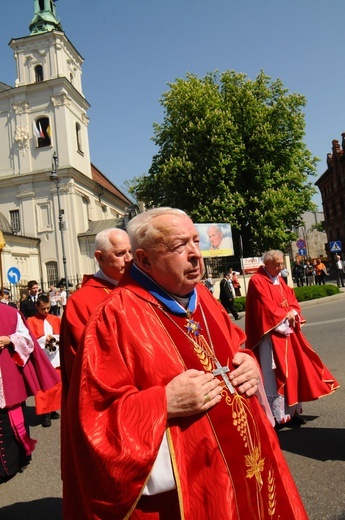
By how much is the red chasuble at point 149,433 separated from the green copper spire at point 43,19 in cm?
4503

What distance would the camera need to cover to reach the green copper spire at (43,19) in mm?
42000

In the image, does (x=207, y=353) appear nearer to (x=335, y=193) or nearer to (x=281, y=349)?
(x=281, y=349)

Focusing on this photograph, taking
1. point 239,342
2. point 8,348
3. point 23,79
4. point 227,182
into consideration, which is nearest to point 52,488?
point 8,348

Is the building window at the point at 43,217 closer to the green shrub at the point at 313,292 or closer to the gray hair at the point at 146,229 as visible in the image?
the green shrub at the point at 313,292

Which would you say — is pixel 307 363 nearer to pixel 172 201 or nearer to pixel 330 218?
pixel 172 201

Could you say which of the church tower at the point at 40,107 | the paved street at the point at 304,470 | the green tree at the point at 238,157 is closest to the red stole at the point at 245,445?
the paved street at the point at 304,470

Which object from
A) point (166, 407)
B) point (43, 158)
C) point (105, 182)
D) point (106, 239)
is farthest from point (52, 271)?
point (166, 407)

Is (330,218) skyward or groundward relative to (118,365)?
skyward

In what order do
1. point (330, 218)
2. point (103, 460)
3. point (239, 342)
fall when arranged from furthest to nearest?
point (330, 218) < point (239, 342) < point (103, 460)

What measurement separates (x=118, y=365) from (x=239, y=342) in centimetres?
82

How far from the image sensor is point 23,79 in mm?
39219

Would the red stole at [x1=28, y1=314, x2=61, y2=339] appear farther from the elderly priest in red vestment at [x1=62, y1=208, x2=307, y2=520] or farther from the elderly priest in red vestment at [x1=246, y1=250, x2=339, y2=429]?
the elderly priest in red vestment at [x1=62, y1=208, x2=307, y2=520]

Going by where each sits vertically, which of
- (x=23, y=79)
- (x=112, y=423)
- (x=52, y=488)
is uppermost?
(x=23, y=79)

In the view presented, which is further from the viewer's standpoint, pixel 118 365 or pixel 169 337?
pixel 169 337
